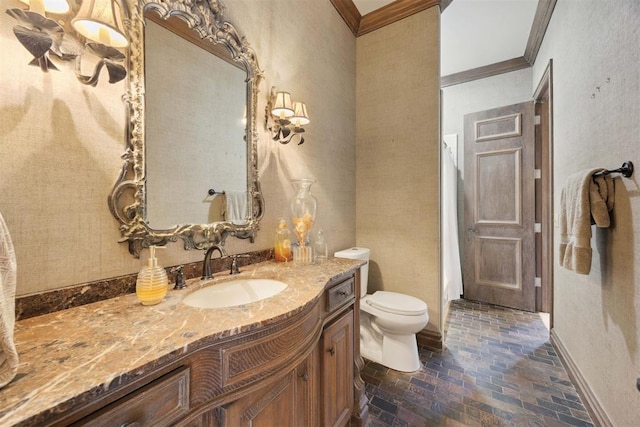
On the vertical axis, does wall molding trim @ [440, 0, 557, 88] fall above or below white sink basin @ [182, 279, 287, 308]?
above

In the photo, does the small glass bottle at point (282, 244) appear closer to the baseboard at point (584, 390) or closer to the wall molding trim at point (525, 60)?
the baseboard at point (584, 390)

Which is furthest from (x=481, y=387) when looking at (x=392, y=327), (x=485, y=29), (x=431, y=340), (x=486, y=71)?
(x=486, y=71)

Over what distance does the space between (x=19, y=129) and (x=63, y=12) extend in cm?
38

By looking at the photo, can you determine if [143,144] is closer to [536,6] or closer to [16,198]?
[16,198]

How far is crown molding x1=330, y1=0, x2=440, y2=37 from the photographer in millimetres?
2240

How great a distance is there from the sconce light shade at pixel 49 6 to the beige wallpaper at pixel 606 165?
215cm

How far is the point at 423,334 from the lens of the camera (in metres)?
2.27

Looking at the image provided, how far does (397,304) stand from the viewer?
198 cm

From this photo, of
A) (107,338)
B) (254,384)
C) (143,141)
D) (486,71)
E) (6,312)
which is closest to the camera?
(6,312)

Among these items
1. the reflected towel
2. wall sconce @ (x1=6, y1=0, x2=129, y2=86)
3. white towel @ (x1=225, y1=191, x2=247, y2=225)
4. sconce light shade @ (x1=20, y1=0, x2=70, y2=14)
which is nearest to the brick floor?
the reflected towel

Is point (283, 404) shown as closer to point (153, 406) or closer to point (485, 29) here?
point (153, 406)

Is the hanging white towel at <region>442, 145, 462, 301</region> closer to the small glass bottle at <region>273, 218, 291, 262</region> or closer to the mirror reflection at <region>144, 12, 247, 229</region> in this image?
the small glass bottle at <region>273, 218, 291, 262</region>

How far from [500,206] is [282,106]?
2.88 metres

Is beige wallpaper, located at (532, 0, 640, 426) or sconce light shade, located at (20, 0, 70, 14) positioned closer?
sconce light shade, located at (20, 0, 70, 14)
